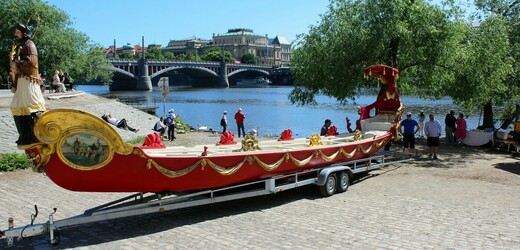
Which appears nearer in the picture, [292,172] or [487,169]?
[292,172]

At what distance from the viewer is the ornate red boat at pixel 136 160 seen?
707 centimetres

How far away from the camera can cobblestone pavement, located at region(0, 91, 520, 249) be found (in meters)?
7.55

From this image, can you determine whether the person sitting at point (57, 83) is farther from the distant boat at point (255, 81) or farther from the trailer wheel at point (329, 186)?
the distant boat at point (255, 81)

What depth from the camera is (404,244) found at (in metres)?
7.45

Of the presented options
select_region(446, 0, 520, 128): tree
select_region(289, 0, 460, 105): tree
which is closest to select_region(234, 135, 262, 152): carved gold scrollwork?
select_region(289, 0, 460, 105): tree

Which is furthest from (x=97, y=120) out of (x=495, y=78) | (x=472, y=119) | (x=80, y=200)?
(x=472, y=119)

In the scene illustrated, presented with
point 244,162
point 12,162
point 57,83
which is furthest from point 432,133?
point 57,83

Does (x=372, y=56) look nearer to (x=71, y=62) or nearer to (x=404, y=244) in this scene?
(x=404, y=244)

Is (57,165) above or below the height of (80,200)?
above

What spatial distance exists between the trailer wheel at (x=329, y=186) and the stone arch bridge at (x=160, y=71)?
3254 inches

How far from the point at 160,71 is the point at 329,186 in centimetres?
9621

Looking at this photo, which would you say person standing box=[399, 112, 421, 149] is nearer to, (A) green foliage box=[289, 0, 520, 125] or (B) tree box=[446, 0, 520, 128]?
(A) green foliage box=[289, 0, 520, 125]

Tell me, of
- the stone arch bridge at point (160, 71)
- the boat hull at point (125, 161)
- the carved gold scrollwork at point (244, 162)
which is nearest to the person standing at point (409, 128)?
the carved gold scrollwork at point (244, 162)

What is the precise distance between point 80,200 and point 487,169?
1216 centimetres
